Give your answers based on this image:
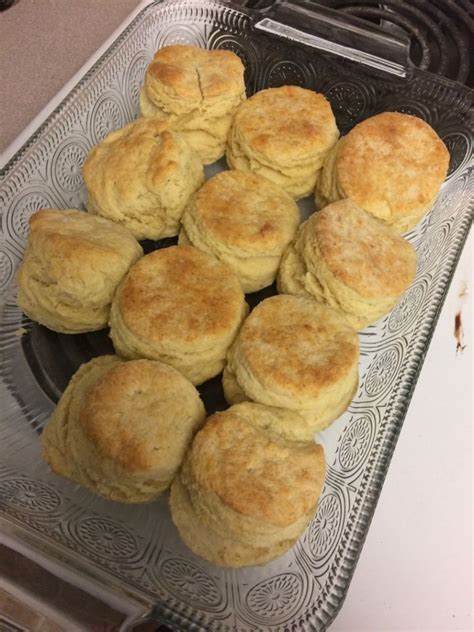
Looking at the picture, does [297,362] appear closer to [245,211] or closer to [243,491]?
[243,491]

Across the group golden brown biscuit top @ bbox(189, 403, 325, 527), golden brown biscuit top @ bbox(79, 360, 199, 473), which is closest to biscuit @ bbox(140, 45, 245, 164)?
golden brown biscuit top @ bbox(79, 360, 199, 473)

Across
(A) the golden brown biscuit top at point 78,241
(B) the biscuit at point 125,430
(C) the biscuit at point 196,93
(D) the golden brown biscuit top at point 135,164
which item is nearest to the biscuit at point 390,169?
(C) the biscuit at point 196,93

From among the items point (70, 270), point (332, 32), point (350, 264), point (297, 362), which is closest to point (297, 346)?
point (297, 362)

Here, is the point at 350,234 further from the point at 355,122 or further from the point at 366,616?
the point at 366,616

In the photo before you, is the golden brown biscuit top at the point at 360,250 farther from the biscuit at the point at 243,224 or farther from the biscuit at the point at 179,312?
the biscuit at the point at 179,312

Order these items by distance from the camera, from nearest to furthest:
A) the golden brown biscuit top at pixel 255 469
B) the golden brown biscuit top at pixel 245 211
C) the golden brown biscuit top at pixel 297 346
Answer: the golden brown biscuit top at pixel 255 469, the golden brown biscuit top at pixel 297 346, the golden brown biscuit top at pixel 245 211

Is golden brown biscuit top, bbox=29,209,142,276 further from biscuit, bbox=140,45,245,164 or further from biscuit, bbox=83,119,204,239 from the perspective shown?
biscuit, bbox=140,45,245,164
